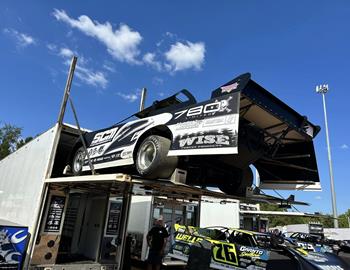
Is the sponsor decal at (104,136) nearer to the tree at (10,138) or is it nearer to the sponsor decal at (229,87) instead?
the sponsor decal at (229,87)

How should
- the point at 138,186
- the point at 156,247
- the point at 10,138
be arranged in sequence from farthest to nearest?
1. the point at 10,138
2. the point at 156,247
3. the point at 138,186

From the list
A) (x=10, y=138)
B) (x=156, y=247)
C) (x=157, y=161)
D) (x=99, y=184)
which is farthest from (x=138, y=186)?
(x=10, y=138)

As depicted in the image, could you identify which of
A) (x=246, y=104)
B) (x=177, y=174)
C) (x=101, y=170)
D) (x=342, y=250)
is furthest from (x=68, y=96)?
(x=342, y=250)

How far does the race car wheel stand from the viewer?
677 centimetres

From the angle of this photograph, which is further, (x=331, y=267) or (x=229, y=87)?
(x=331, y=267)

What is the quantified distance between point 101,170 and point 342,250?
18.1 metres

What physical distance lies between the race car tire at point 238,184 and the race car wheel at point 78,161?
2.93 m

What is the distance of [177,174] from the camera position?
4680 millimetres

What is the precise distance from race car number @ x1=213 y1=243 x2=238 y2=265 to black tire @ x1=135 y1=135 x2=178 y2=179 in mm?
4251

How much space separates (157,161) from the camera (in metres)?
4.66

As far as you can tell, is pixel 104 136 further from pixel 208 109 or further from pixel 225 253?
pixel 225 253

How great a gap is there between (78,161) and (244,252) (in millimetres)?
Answer: 4474

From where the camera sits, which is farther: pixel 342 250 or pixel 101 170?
pixel 342 250

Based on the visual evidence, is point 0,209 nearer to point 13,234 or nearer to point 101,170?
point 13,234
